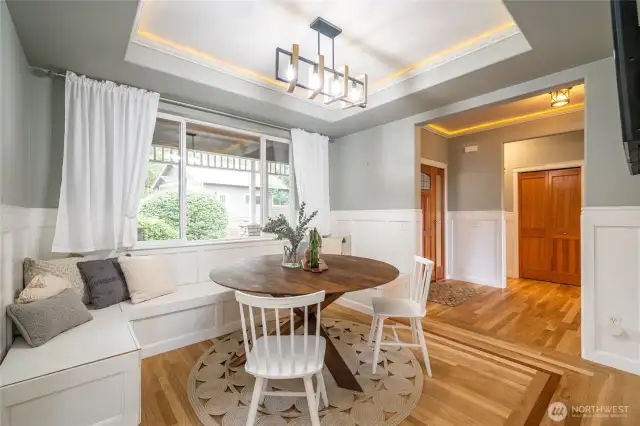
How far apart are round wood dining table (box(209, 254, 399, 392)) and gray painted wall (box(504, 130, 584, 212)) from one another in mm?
4544

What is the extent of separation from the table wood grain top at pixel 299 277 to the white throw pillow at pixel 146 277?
85 centimetres

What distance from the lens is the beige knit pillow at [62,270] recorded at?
213 centimetres

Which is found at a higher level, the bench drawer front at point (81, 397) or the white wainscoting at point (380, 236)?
the white wainscoting at point (380, 236)

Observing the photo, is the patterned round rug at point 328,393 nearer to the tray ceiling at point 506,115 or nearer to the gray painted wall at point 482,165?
the tray ceiling at point 506,115

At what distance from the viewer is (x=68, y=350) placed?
164cm

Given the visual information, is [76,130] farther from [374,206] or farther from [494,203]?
[494,203]

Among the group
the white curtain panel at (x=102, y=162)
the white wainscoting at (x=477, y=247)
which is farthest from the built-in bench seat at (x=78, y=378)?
the white wainscoting at (x=477, y=247)

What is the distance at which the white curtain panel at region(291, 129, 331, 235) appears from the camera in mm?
4156

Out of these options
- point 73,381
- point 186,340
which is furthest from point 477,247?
point 73,381

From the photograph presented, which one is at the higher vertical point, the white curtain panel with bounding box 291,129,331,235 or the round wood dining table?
the white curtain panel with bounding box 291,129,331,235

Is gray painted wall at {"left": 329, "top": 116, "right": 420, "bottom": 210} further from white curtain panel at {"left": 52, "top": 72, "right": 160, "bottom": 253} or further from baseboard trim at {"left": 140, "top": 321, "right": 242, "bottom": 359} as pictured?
white curtain panel at {"left": 52, "top": 72, "right": 160, "bottom": 253}

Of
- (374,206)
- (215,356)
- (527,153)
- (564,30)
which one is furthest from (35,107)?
(527,153)

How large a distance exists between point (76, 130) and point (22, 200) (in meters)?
0.78

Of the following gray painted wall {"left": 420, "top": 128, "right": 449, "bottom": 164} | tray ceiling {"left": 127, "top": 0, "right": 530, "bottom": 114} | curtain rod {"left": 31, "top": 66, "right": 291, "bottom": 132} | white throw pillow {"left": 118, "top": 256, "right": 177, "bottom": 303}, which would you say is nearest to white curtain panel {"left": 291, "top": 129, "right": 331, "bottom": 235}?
curtain rod {"left": 31, "top": 66, "right": 291, "bottom": 132}
